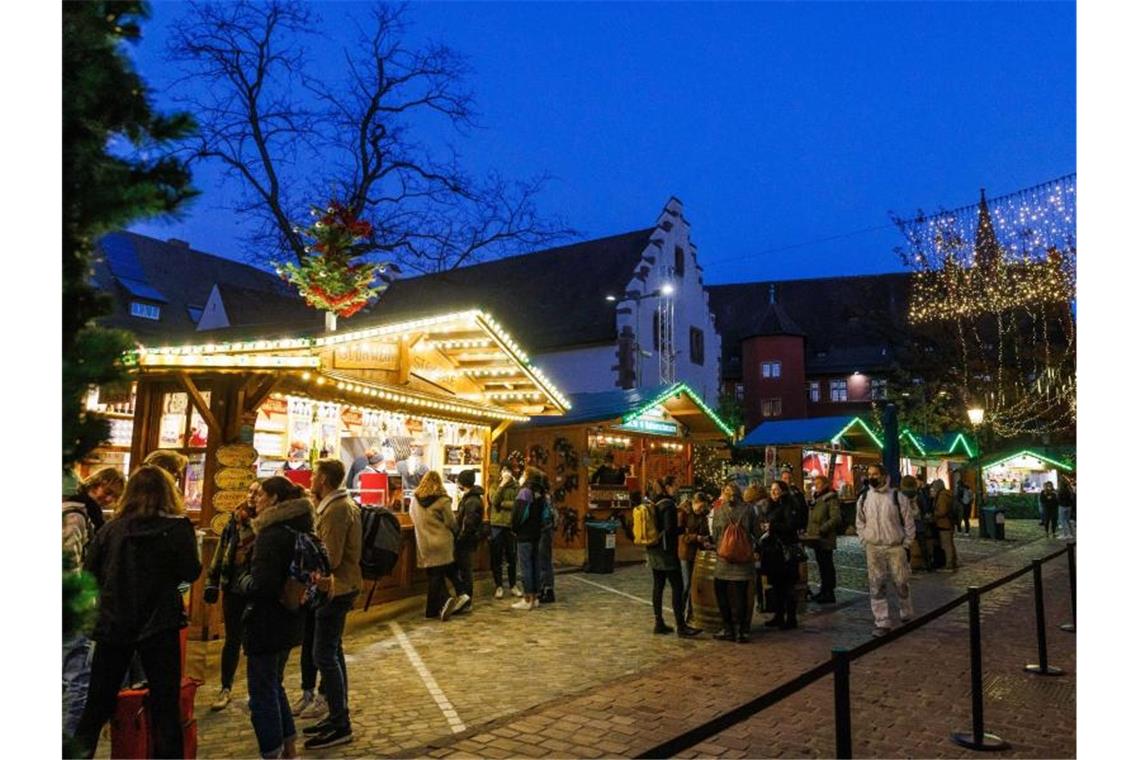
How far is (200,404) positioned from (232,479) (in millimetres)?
858

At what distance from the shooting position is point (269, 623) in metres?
4.61

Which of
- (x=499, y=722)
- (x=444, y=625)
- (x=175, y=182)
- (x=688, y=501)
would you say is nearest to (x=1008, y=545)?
(x=688, y=501)

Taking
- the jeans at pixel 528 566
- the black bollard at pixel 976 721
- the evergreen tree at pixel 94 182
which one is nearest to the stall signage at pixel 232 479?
the jeans at pixel 528 566

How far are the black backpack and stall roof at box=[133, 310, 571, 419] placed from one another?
6.59 feet

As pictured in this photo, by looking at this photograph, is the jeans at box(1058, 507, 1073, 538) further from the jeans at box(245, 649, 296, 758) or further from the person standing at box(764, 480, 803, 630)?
the jeans at box(245, 649, 296, 758)

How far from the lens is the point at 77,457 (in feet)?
7.86

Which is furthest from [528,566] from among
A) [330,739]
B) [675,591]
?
[330,739]

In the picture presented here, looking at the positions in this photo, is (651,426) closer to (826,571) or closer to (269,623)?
(826,571)

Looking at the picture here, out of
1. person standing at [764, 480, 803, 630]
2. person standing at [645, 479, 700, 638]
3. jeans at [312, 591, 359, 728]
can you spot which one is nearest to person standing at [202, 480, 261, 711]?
jeans at [312, 591, 359, 728]

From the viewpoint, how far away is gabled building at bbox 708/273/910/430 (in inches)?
1984

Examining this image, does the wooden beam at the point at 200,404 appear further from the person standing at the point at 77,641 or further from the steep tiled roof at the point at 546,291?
the steep tiled roof at the point at 546,291

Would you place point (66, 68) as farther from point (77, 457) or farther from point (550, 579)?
point (550, 579)

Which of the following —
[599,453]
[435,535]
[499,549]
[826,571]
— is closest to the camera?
[435,535]
